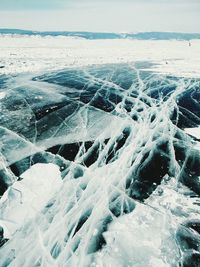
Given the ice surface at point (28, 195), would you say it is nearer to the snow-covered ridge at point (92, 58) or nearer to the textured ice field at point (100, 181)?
the textured ice field at point (100, 181)

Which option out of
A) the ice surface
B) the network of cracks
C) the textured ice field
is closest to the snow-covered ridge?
the network of cracks

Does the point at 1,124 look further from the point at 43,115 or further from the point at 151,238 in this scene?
the point at 151,238

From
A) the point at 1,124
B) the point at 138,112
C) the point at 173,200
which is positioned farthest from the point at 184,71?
the point at 173,200

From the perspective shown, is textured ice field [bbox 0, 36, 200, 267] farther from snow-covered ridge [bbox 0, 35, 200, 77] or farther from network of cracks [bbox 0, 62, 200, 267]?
snow-covered ridge [bbox 0, 35, 200, 77]

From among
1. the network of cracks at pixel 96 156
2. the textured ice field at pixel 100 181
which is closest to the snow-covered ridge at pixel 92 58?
the network of cracks at pixel 96 156

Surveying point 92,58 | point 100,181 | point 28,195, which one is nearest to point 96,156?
point 100,181
